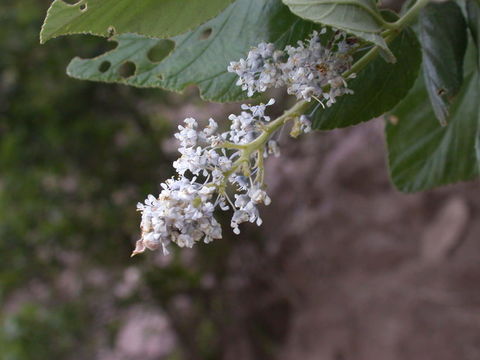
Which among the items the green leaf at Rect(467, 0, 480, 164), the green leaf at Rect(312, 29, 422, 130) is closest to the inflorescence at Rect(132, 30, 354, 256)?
the green leaf at Rect(312, 29, 422, 130)

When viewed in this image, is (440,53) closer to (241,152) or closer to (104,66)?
(241,152)

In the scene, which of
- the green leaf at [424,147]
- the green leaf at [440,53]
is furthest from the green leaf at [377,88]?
the green leaf at [424,147]

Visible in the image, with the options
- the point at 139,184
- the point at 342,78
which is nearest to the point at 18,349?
the point at 139,184

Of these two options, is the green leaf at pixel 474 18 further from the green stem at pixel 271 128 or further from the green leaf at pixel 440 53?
the green stem at pixel 271 128

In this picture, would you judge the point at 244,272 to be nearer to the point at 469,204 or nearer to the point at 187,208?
the point at 469,204

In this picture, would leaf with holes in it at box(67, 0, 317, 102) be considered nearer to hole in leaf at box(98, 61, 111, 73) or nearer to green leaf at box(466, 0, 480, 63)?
hole in leaf at box(98, 61, 111, 73)

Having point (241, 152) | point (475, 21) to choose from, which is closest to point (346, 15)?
point (241, 152)
